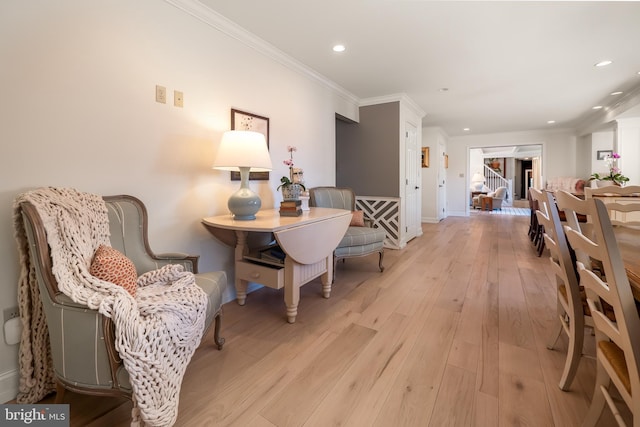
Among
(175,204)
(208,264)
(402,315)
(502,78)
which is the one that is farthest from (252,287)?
(502,78)

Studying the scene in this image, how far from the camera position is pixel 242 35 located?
7.45ft

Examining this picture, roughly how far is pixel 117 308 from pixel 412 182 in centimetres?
422

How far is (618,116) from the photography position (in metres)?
4.35

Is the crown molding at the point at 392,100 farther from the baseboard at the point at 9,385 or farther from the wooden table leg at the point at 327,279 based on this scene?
the baseboard at the point at 9,385

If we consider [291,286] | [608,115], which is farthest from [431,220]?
[291,286]

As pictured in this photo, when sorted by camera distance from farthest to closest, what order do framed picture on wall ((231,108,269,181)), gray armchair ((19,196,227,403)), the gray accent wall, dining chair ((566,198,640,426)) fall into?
the gray accent wall, framed picture on wall ((231,108,269,181)), gray armchair ((19,196,227,403)), dining chair ((566,198,640,426))

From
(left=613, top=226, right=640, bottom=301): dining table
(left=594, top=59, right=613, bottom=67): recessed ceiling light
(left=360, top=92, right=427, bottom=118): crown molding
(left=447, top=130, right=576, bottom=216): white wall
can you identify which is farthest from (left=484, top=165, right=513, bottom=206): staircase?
(left=613, top=226, right=640, bottom=301): dining table

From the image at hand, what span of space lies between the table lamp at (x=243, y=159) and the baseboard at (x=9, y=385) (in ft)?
4.16

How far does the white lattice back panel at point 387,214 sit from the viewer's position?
13.1ft

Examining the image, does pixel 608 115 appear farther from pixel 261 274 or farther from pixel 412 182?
pixel 261 274

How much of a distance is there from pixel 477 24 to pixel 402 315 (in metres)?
2.29

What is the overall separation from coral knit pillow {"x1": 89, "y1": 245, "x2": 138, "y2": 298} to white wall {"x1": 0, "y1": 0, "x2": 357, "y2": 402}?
0.48m

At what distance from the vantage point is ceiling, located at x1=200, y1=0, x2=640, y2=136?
1.99 m

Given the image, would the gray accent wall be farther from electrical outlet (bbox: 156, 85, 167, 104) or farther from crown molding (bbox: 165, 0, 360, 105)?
electrical outlet (bbox: 156, 85, 167, 104)
